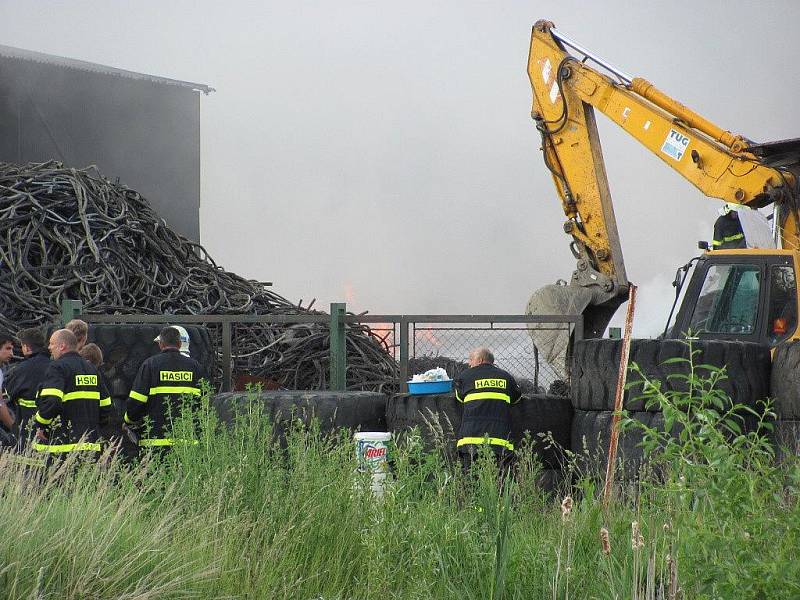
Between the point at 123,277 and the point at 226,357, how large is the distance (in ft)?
12.9

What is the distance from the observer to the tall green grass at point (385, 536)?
4012 mm

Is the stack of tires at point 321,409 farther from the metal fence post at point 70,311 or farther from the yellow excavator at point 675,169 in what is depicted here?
the yellow excavator at point 675,169

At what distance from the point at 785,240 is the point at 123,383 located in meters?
6.36

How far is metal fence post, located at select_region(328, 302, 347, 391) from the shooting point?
9.73 meters

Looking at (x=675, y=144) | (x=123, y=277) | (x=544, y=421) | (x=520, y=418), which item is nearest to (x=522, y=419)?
(x=520, y=418)

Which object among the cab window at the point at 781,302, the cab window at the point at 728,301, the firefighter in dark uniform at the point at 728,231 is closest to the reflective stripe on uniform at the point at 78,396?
the cab window at the point at 728,301

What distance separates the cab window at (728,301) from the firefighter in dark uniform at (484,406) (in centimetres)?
246

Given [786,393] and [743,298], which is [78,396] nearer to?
[786,393]

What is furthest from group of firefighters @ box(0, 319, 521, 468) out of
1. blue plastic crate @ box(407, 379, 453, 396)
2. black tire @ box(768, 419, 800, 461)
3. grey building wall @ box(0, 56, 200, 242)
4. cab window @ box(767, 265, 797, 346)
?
grey building wall @ box(0, 56, 200, 242)

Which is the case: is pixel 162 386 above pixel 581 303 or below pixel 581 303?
below

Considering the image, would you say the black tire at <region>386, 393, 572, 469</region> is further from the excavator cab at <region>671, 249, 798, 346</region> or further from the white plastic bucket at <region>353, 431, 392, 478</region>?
the excavator cab at <region>671, 249, 798, 346</region>

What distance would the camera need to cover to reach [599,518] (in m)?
5.54

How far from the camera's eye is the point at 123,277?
1313 cm

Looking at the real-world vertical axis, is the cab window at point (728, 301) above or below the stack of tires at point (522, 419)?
above
